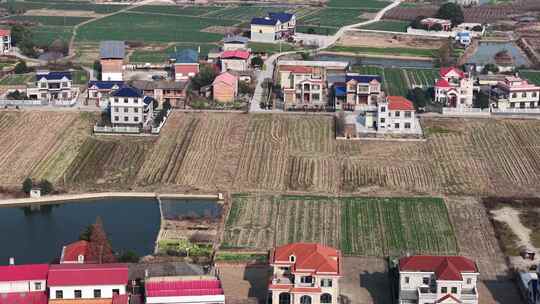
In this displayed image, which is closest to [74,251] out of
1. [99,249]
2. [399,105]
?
[99,249]

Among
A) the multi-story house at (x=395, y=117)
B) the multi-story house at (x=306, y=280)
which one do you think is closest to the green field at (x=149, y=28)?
the multi-story house at (x=395, y=117)

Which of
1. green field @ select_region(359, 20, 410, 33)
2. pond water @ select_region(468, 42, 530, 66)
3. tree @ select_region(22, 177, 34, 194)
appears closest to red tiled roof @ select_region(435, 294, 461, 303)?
tree @ select_region(22, 177, 34, 194)

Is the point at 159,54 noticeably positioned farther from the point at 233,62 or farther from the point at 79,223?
the point at 79,223

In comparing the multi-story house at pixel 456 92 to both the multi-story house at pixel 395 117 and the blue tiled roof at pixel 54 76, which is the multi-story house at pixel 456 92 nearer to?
the multi-story house at pixel 395 117

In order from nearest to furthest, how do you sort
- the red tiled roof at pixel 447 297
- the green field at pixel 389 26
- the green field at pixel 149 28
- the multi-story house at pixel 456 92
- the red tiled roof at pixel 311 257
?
1. the red tiled roof at pixel 447 297
2. the red tiled roof at pixel 311 257
3. the multi-story house at pixel 456 92
4. the green field at pixel 149 28
5. the green field at pixel 389 26

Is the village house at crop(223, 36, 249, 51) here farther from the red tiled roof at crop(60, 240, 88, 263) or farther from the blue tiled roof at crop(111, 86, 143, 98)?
the red tiled roof at crop(60, 240, 88, 263)
